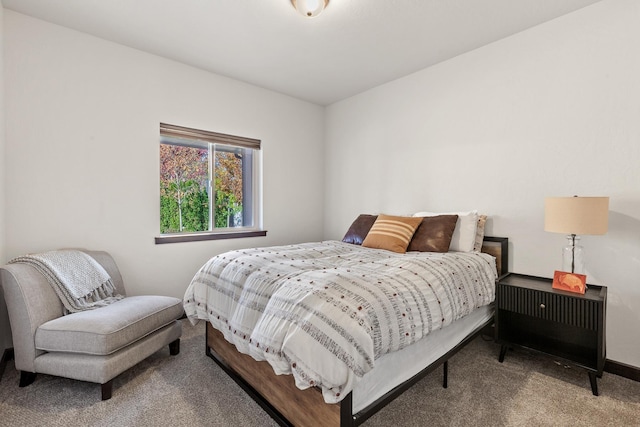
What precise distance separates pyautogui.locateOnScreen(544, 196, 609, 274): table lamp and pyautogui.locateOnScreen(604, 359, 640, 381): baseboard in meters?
0.71

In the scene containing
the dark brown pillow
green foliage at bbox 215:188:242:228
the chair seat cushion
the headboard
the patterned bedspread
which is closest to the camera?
the patterned bedspread

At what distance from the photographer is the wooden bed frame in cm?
132

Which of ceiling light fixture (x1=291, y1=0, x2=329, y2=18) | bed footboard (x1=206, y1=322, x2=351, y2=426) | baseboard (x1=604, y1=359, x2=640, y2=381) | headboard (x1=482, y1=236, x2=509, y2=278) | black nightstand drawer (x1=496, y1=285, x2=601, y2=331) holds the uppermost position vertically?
ceiling light fixture (x1=291, y1=0, x2=329, y2=18)

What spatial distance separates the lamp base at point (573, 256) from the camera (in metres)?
2.13

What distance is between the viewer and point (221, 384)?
6.44 ft

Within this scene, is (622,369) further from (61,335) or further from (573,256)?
(61,335)

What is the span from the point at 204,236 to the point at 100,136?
1.31 m

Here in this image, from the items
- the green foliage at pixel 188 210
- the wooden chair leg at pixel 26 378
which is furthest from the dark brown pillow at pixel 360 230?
→ the wooden chair leg at pixel 26 378

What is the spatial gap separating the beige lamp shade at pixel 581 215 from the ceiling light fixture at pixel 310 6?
82.6 inches

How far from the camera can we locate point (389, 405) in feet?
5.80

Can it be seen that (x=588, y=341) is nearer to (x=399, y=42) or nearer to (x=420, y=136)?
(x=420, y=136)

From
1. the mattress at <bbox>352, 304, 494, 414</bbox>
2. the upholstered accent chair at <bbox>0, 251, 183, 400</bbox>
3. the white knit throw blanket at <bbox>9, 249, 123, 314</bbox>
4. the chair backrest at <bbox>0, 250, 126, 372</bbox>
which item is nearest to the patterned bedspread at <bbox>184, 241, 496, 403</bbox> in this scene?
the mattress at <bbox>352, 304, 494, 414</bbox>

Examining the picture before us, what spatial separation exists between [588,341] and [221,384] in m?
2.58

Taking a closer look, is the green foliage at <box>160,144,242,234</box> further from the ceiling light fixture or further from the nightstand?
the nightstand
